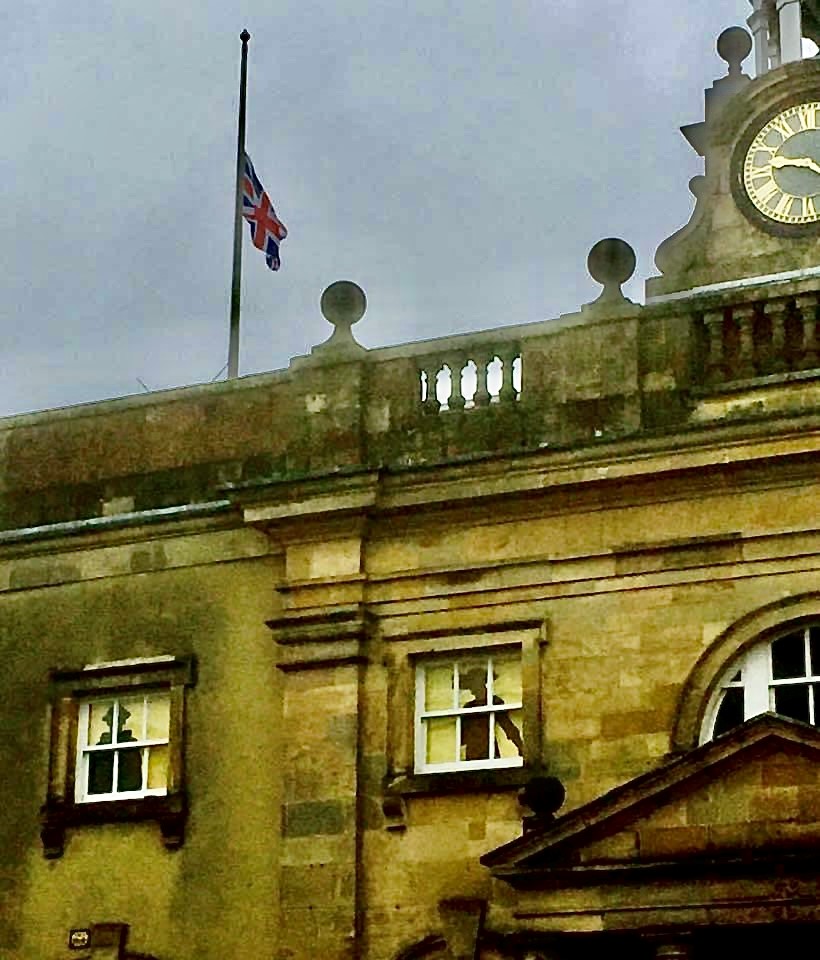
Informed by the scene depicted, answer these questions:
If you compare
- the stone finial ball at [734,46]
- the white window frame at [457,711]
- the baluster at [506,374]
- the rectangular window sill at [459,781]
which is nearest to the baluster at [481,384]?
the baluster at [506,374]

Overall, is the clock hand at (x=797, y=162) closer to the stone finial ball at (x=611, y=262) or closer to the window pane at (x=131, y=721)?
the stone finial ball at (x=611, y=262)

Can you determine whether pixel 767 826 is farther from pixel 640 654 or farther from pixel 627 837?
pixel 640 654

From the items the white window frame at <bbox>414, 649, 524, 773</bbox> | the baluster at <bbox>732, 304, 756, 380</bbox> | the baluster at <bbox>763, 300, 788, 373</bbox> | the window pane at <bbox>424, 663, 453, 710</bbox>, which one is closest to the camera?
the baluster at <bbox>763, 300, 788, 373</bbox>

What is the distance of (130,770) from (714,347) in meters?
6.78

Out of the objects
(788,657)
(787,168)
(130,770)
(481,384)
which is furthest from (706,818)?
(787,168)

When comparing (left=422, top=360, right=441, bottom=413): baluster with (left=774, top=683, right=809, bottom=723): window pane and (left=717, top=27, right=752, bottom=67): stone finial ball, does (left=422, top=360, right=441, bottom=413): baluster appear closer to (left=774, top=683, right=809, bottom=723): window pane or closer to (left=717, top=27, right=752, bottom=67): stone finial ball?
(left=774, top=683, right=809, bottom=723): window pane

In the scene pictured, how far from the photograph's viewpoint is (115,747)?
21016 millimetres

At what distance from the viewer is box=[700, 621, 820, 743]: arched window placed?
60.6ft

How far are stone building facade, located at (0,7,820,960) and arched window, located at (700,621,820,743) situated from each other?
0.08 feet

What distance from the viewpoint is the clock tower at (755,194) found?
22.0 m

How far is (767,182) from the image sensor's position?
22188mm

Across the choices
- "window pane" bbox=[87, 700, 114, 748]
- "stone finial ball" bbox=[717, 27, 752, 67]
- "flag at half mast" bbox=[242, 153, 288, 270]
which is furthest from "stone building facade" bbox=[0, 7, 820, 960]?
"flag at half mast" bbox=[242, 153, 288, 270]

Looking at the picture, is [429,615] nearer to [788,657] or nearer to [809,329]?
[788,657]

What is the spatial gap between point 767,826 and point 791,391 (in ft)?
14.2
